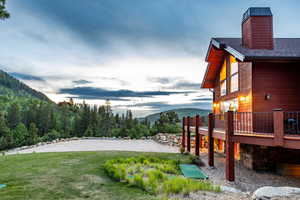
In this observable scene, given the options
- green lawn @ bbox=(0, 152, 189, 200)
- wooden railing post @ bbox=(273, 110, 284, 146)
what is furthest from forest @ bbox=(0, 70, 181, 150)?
wooden railing post @ bbox=(273, 110, 284, 146)

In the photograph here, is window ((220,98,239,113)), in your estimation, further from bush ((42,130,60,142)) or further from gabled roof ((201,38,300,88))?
bush ((42,130,60,142))

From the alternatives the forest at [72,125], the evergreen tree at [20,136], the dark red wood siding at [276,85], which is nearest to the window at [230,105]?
the dark red wood siding at [276,85]

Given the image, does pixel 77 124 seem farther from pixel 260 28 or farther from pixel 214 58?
pixel 260 28

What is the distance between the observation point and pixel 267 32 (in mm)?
8648

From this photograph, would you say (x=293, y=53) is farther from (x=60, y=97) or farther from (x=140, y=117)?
(x=60, y=97)

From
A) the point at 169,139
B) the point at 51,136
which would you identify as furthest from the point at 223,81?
the point at 51,136

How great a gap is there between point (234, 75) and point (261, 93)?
1931 millimetres

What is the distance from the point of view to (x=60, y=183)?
530 centimetres

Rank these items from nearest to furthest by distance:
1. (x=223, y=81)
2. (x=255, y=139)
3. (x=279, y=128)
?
(x=279, y=128) < (x=255, y=139) < (x=223, y=81)

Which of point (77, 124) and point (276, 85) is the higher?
point (276, 85)

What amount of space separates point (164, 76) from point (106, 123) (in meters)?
8.02

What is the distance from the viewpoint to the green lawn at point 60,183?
4445 millimetres

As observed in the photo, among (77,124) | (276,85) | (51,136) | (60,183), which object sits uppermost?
(276,85)

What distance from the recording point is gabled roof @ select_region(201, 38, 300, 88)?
7.26 m
